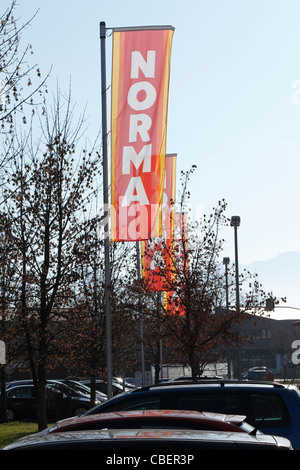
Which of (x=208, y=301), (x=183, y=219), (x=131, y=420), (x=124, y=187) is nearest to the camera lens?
(x=131, y=420)

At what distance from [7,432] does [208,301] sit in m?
7.95

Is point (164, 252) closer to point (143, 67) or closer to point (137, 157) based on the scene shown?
point (137, 157)

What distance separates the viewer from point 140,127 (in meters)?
16.9

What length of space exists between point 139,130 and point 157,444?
12956 millimetres

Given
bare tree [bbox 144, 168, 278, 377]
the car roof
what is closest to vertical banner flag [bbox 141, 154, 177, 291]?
bare tree [bbox 144, 168, 278, 377]

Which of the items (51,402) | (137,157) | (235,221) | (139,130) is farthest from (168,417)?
(235,221)

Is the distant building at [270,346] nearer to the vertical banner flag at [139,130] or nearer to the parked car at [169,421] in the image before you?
the vertical banner flag at [139,130]

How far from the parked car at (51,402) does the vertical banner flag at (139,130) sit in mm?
14131

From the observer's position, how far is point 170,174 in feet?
79.7

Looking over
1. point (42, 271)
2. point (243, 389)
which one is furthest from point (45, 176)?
point (243, 389)

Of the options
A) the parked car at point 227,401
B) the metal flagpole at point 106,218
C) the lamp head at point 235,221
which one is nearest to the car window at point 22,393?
the lamp head at point 235,221

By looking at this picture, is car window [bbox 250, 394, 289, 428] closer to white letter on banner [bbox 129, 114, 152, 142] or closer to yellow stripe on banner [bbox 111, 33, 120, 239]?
yellow stripe on banner [bbox 111, 33, 120, 239]

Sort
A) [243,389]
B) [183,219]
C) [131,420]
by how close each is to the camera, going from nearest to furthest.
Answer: [131,420] < [243,389] < [183,219]
